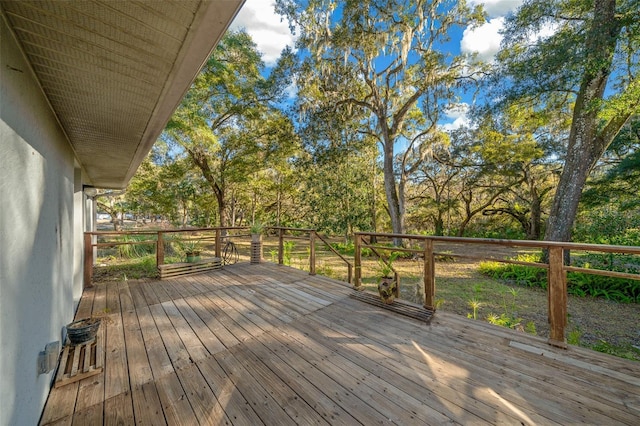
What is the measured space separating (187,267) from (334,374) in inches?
168

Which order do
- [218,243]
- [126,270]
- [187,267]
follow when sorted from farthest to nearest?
[126,270], [218,243], [187,267]

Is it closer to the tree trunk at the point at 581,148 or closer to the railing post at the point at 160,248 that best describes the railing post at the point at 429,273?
the railing post at the point at 160,248

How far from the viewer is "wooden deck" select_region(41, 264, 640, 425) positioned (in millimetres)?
1549

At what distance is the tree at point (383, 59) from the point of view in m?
7.11

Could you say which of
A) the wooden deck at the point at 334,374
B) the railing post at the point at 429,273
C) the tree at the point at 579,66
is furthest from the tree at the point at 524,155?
the wooden deck at the point at 334,374

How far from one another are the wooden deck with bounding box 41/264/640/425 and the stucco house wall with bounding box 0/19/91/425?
48 cm

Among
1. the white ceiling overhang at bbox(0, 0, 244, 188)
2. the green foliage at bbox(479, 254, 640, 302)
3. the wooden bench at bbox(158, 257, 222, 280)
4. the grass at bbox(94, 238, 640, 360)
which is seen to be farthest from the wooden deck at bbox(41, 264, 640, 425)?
the green foliage at bbox(479, 254, 640, 302)

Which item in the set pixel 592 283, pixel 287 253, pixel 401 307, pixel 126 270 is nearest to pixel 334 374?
pixel 401 307

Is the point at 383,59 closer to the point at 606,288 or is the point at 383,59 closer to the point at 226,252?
the point at 226,252

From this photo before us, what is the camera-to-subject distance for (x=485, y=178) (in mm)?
13039

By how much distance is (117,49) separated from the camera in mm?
1306

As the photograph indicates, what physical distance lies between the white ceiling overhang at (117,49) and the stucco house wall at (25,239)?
0.40 feet

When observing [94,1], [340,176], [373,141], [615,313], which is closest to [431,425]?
[94,1]

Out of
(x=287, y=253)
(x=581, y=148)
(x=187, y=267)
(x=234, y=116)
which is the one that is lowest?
(x=287, y=253)
